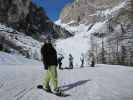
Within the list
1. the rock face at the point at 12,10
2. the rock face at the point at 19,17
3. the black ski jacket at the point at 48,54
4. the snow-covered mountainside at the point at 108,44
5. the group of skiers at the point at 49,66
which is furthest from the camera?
the rock face at the point at 12,10

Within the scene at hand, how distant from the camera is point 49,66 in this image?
34.2 feet

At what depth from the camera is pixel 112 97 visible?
989 cm

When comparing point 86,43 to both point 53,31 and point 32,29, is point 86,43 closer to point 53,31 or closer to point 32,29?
point 32,29

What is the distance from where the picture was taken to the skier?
10.1 meters

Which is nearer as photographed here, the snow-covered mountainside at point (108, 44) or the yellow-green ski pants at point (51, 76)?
the yellow-green ski pants at point (51, 76)

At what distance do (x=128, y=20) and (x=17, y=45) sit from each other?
347ft

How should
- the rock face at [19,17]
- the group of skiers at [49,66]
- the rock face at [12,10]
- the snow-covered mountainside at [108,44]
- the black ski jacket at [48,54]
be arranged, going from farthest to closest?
1. the rock face at [12,10]
2. the rock face at [19,17]
3. the snow-covered mountainside at [108,44]
4. the black ski jacket at [48,54]
5. the group of skiers at [49,66]

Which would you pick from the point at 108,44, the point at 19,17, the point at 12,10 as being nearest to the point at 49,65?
the point at 108,44

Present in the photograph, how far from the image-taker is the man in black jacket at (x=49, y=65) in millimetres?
10151

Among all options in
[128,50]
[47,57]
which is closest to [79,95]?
[47,57]

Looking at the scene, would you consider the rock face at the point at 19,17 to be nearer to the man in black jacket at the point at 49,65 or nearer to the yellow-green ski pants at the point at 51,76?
the man in black jacket at the point at 49,65

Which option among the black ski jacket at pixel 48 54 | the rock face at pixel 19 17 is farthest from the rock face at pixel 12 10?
the black ski jacket at pixel 48 54

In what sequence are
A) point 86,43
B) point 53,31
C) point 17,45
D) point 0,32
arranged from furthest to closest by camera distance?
point 53,31, point 86,43, point 0,32, point 17,45

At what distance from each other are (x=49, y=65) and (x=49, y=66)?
35 millimetres
